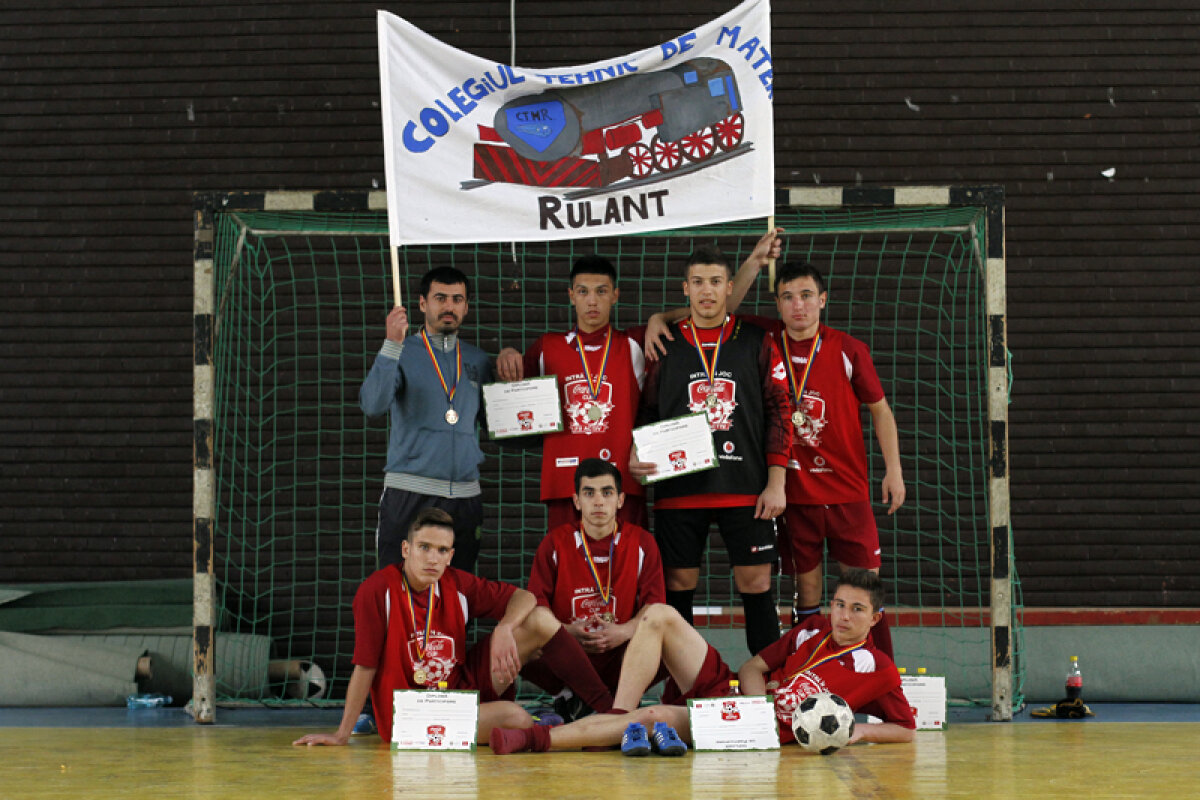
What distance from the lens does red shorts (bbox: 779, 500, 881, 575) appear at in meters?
5.69

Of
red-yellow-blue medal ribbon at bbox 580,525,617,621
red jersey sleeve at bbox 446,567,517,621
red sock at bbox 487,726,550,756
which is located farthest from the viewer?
red-yellow-blue medal ribbon at bbox 580,525,617,621

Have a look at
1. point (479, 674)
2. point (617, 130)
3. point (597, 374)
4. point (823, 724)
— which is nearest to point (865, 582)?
point (823, 724)

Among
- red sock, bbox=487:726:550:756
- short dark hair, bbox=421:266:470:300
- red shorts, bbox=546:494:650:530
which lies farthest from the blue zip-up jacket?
red sock, bbox=487:726:550:756

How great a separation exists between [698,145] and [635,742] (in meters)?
3.05

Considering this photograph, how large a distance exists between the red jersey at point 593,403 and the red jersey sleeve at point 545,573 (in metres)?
0.36

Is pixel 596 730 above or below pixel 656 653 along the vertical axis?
below

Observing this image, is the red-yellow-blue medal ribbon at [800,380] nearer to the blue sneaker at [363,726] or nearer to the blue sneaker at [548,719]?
the blue sneaker at [548,719]

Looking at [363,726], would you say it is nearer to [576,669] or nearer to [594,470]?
[576,669]

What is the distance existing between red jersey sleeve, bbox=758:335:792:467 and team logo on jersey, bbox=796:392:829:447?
0.10 meters

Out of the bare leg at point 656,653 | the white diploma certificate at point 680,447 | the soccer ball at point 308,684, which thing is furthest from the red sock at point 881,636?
the soccer ball at point 308,684

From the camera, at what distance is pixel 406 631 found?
5.14 m

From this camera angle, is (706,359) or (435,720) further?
(706,359)

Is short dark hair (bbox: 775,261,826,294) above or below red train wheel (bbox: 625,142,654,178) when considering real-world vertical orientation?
below

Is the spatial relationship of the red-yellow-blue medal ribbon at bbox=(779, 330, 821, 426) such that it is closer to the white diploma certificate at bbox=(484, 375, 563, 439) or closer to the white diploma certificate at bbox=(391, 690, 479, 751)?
the white diploma certificate at bbox=(484, 375, 563, 439)
